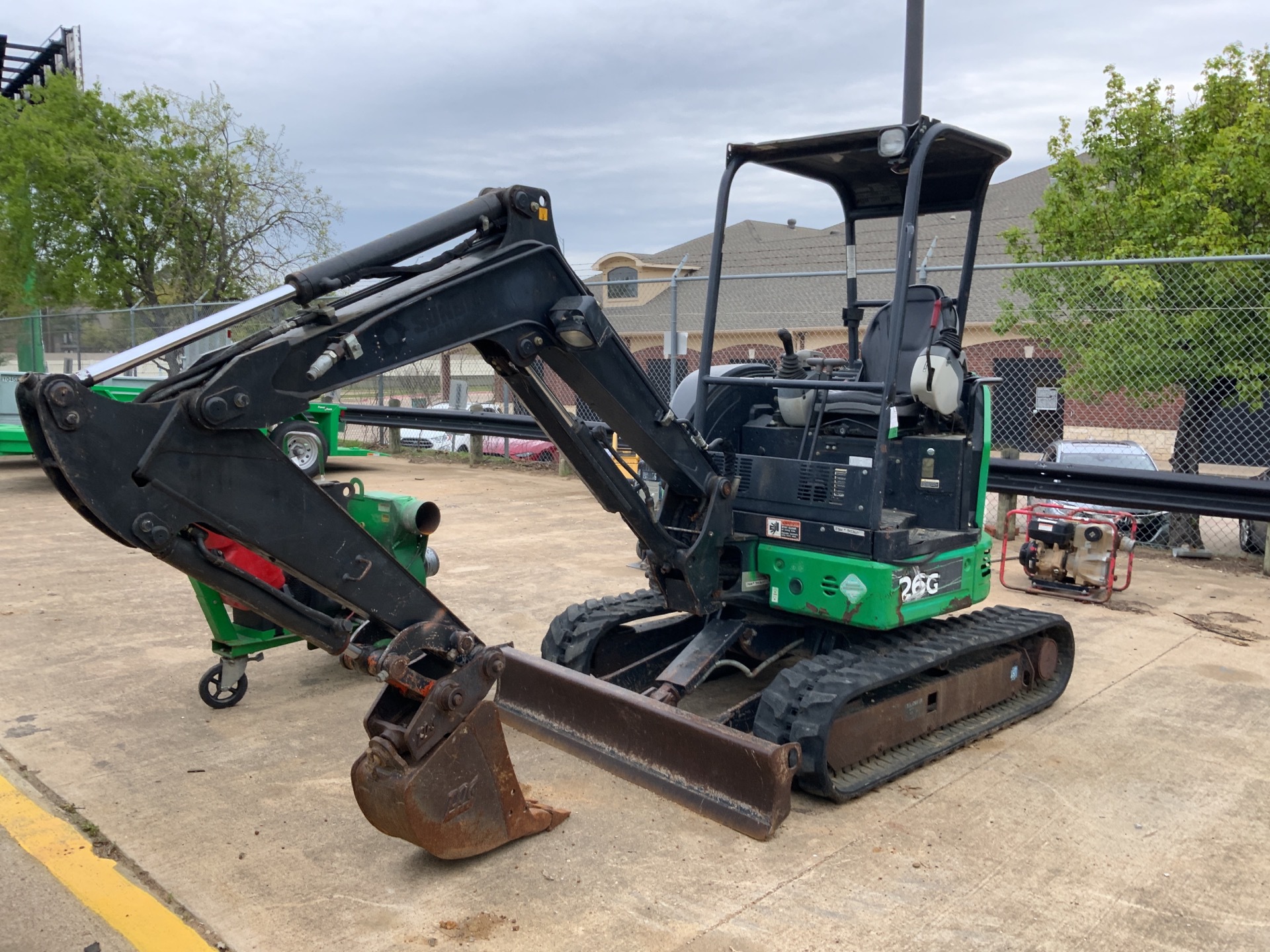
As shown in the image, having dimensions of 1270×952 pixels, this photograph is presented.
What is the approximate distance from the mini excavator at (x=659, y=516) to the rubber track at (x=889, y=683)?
17 mm

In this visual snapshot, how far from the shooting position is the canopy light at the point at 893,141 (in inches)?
192

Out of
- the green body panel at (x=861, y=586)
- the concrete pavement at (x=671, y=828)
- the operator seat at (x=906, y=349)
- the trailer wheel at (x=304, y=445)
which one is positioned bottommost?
the concrete pavement at (x=671, y=828)

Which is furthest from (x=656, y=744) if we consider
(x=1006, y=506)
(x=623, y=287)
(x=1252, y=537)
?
(x=623, y=287)

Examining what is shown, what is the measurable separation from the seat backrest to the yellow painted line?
153 inches

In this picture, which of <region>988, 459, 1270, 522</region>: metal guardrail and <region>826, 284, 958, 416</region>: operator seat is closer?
<region>826, 284, 958, 416</region>: operator seat

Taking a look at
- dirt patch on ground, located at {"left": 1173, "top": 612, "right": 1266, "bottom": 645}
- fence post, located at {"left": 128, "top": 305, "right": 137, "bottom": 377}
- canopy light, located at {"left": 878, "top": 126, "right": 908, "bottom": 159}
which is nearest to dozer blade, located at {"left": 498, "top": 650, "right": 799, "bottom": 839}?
canopy light, located at {"left": 878, "top": 126, "right": 908, "bottom": 159}

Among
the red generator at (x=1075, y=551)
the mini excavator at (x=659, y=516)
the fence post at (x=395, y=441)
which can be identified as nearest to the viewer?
the mini excavator at (x=659, y=516)

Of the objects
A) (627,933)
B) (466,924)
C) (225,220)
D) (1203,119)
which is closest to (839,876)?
(627,933)

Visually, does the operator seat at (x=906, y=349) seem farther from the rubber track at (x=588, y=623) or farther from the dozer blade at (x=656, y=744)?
the dozer blade at (x=656, y=744)

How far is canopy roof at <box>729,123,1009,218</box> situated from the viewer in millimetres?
5145

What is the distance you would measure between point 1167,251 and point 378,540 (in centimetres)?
1006

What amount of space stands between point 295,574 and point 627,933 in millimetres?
1612

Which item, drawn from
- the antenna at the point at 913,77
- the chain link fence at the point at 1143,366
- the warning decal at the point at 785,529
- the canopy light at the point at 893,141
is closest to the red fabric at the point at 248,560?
the chain link fence at the point at 1143,366

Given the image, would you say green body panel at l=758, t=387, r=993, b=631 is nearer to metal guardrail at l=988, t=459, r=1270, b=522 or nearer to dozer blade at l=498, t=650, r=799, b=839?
dozer blade at l=498, t=650, r=799, b=839
